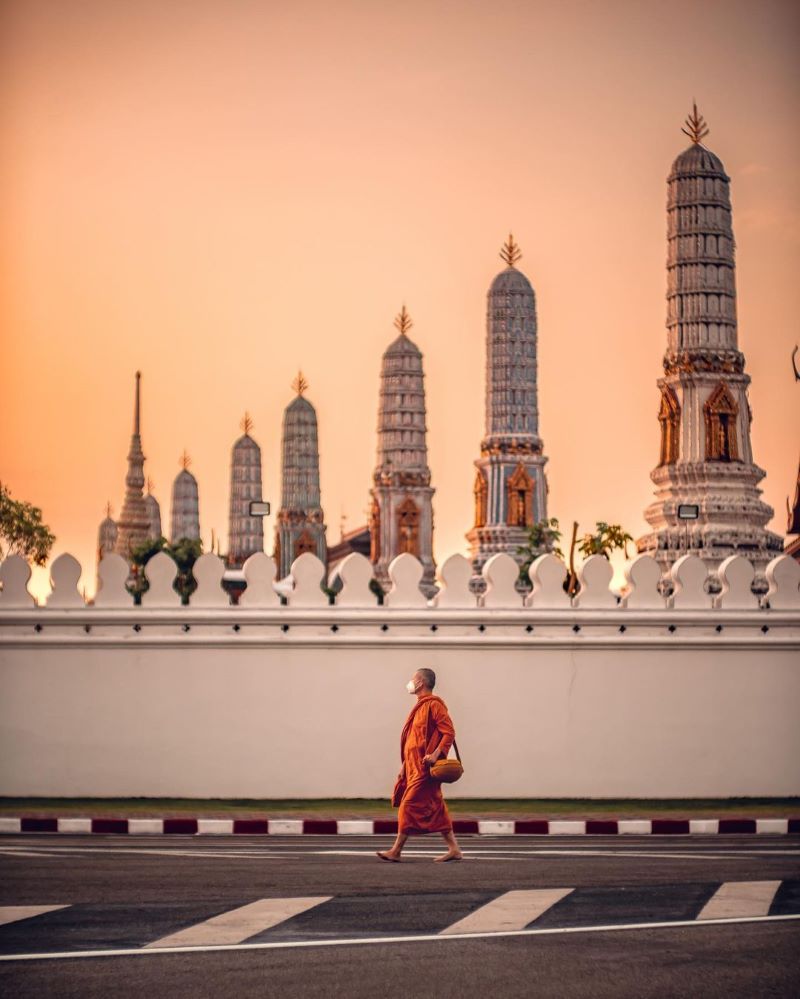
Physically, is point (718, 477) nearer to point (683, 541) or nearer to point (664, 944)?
point (683, 541)

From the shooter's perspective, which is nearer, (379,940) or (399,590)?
(379,940)

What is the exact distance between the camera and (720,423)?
116ft

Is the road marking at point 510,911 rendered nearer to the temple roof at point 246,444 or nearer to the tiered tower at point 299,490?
the tiered tower at point 299,490

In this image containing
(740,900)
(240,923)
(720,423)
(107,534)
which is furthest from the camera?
(107,534)

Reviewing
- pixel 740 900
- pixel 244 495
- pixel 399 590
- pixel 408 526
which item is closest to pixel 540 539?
pixel 408 526

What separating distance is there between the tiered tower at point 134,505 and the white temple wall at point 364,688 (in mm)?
68424

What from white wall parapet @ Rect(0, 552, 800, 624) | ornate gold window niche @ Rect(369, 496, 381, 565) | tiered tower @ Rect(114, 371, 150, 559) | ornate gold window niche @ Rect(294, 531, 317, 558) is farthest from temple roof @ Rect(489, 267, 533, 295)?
white wall parapet @ Rect(0, 552, 800, 624)

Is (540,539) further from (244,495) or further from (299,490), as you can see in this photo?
(244,495)

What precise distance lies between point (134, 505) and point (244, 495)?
19.7 feet

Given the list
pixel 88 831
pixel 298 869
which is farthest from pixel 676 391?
pixel 298 869

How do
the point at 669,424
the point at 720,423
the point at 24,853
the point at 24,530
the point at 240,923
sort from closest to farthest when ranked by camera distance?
the point at 240,923 < the point at 24,853 < the point at 720,423 < the point at 669,424 < the point at 24,530

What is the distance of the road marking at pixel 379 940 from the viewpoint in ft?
27.3

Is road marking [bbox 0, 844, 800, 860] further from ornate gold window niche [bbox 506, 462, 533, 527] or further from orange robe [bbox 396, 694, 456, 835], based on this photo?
ornate gold window niche [bbox 506, 462, 533, 527]

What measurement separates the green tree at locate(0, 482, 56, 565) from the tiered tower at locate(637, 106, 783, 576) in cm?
2382
